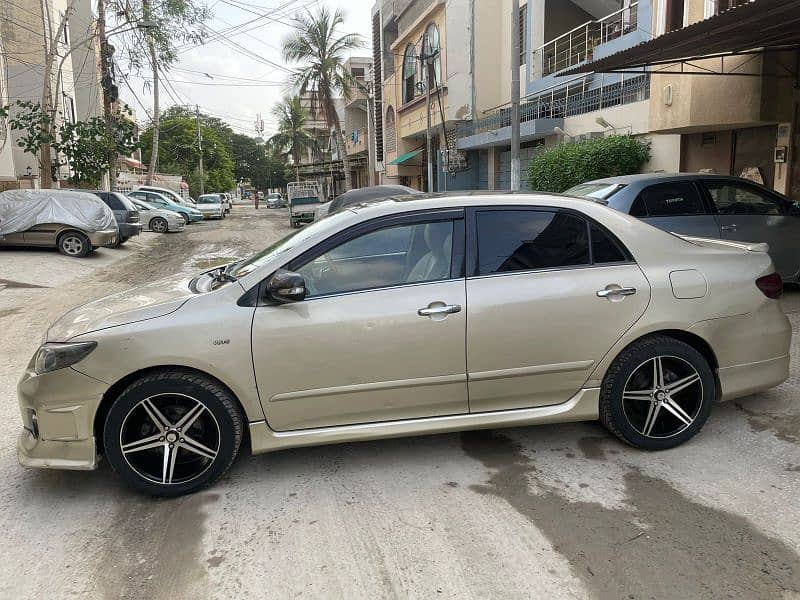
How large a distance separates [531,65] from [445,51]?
4611 mm

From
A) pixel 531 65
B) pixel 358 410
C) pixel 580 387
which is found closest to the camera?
pixel 358 410

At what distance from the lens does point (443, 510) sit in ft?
11.2

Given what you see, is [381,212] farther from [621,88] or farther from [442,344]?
[621,88]

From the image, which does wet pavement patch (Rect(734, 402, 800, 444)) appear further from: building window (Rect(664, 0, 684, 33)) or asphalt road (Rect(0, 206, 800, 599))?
building window (Rect(664, 0, 684, 33))

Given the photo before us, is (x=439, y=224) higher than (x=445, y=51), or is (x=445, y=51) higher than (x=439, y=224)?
(x=445, y=51)

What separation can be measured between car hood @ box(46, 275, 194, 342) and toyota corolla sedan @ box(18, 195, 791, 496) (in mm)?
21

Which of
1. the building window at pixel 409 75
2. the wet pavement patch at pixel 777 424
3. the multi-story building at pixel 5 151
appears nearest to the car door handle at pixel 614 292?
the wet pavement patch at pixel 777 424

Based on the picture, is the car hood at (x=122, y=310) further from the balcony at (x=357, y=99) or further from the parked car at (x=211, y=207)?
the balcony at (x=357, y=99)

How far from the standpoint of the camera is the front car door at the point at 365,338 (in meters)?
3.52

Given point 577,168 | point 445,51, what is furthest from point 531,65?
point 577,168

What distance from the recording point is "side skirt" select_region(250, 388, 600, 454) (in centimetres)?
362

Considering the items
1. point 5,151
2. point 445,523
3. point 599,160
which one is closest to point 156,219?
point 5,151

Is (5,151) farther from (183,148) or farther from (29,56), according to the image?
(183,148)

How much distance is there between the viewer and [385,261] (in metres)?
3.82
